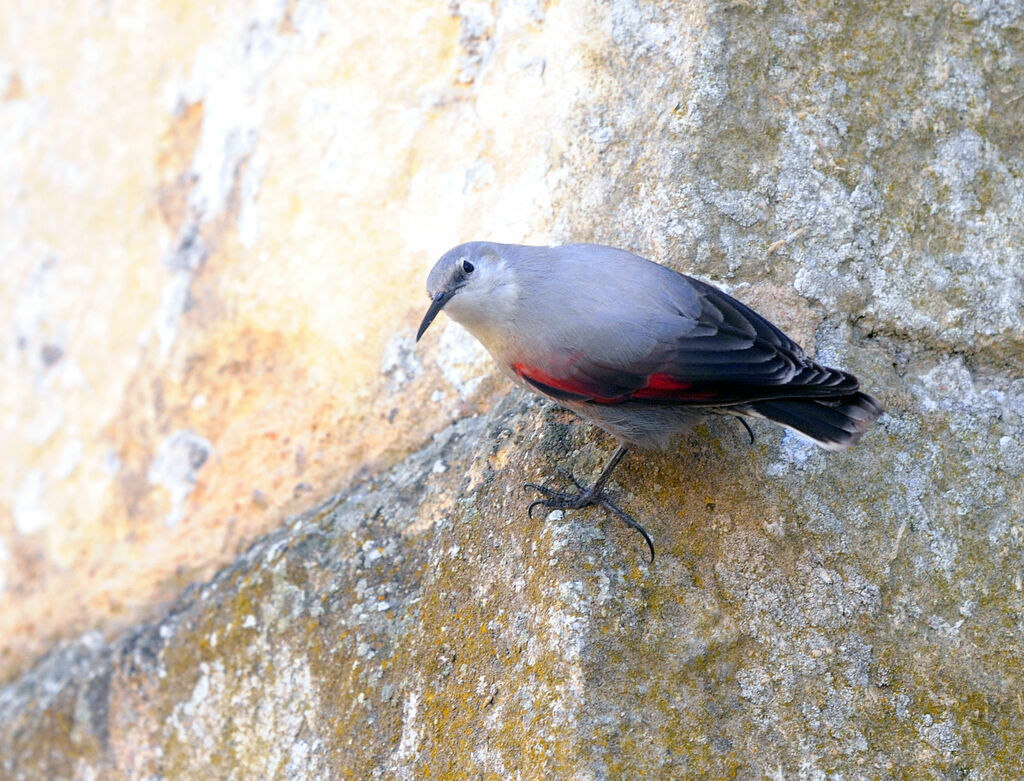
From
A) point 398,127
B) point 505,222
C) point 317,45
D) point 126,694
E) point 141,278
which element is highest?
point 317,45

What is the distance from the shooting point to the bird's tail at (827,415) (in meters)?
2.90

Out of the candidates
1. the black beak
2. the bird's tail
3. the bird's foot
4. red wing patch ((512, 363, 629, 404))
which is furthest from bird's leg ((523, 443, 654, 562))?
the black beak

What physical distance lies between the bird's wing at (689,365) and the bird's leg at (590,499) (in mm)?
236

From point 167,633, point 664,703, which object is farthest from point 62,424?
point 664,703

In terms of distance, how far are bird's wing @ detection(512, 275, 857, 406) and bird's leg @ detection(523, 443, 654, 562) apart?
0.77 feet

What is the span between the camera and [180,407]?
410 cm

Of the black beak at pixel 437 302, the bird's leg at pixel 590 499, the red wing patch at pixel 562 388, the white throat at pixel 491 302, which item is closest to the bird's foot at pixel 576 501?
the bird's leg at pixel 590 499

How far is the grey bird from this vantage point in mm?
2932

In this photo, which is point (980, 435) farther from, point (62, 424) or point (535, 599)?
point (62, 424)

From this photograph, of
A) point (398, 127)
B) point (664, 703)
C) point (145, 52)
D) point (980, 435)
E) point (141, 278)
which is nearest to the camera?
point (664, 703)

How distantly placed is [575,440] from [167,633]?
5.56 ft

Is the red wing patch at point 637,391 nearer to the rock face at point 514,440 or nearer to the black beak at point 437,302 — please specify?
the rock face at point 514,440

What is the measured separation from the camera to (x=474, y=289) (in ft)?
10.5

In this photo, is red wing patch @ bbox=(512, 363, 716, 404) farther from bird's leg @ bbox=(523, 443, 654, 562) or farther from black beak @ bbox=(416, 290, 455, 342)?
black beak @ bbox=(416, 290, 455, 342)
